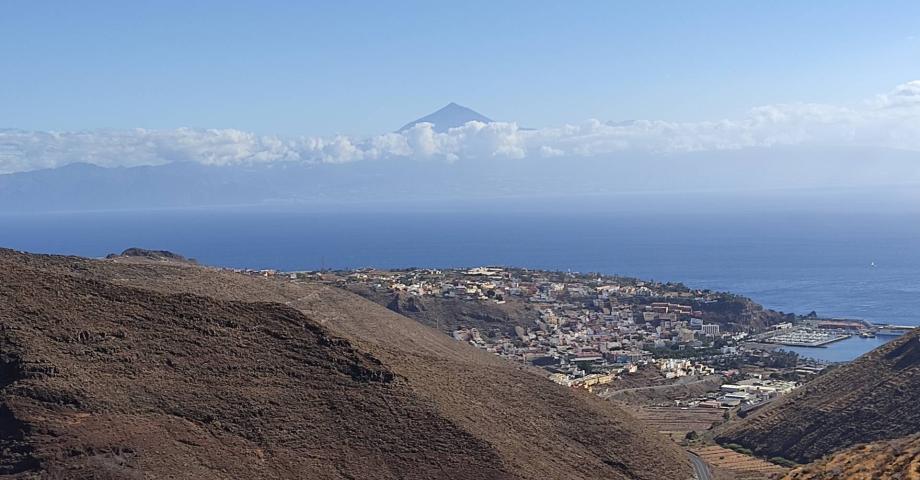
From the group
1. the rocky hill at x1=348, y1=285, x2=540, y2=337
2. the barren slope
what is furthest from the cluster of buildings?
the barren slope

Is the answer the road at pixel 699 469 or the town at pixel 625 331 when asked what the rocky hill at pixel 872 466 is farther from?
the town at pixel 625 331

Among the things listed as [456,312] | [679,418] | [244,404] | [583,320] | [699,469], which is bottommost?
[679,418]

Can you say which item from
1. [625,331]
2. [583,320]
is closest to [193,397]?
[625,331]

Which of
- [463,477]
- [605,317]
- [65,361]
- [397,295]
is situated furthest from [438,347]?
[605,317]

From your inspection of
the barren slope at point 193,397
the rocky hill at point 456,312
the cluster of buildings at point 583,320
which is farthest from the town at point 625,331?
the barren slope at point 193,397

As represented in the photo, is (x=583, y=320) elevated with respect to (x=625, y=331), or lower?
elevated

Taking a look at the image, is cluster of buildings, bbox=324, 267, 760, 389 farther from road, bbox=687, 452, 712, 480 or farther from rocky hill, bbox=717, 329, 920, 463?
road, bbox=687, 452, 712, 480

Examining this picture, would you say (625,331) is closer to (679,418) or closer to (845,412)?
(679,418)
